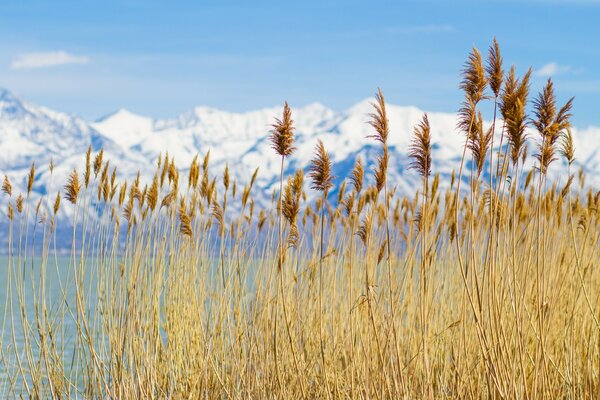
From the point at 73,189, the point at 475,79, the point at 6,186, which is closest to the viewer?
the point at 475,79

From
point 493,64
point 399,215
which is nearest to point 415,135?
point 493,64

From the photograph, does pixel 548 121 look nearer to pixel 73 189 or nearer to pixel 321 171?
pixel 321 171

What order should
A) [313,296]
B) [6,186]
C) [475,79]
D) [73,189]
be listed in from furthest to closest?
[313,296]
[6,186]
[73,189]
[475,79]

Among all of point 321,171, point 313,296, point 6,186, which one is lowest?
point 313,296

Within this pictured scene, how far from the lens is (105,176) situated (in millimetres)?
4957

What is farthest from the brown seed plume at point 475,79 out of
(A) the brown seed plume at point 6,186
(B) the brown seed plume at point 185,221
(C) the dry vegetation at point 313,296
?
(A) the brown seed plume at point 6,186

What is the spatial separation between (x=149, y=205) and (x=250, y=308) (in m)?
0.86

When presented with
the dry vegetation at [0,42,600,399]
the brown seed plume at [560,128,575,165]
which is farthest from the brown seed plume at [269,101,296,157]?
the brown seed plume at [560,128,575,165]

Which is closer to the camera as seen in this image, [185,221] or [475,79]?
[475,79]

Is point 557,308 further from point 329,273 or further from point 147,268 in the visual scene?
point 147,268

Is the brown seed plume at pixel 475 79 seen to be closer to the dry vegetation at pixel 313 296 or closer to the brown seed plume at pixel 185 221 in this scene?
the dry vegetation at pixel 313 296

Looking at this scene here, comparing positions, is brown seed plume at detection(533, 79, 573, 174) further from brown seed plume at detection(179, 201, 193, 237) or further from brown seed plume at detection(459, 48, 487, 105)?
brown seed plume at detection(179, 201, 193, 237)

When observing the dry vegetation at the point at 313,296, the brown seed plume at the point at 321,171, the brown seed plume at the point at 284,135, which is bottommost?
the dry vegetation at the point at 313,296

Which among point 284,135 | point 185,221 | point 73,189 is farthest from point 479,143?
point 73,189
